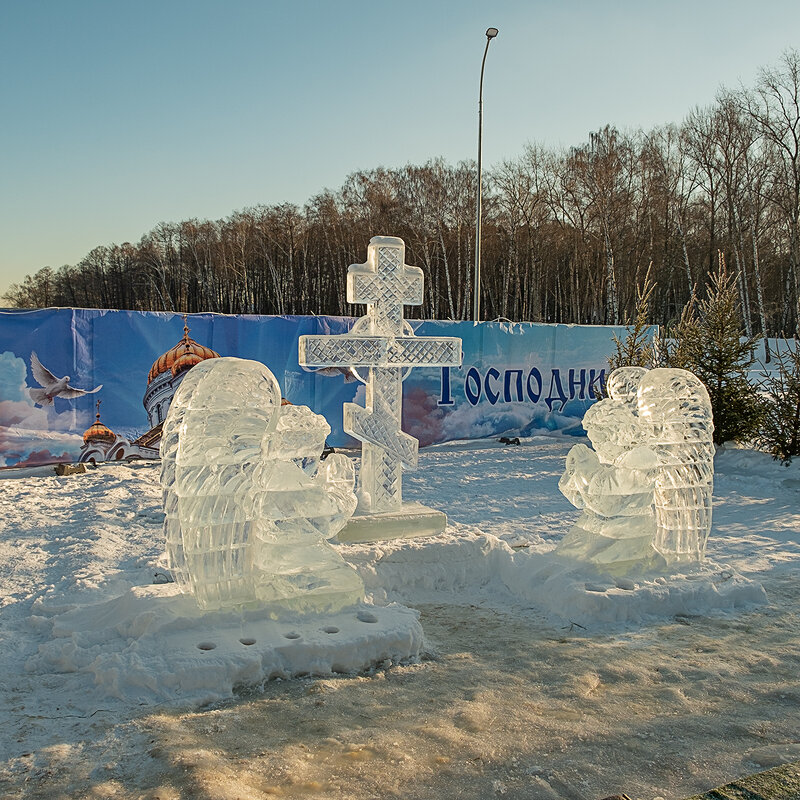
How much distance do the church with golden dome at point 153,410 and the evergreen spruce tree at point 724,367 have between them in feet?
22.7

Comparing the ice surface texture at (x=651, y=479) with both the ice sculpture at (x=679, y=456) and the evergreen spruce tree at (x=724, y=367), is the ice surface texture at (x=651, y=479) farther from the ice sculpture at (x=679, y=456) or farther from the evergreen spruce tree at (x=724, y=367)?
the evergreen spruce tree at (x=724, y=367)

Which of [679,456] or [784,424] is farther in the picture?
[784,424]

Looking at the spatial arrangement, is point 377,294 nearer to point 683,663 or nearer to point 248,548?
point 248,548

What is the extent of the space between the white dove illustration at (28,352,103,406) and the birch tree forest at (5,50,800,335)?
23723mm

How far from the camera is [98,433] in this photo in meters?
9.06

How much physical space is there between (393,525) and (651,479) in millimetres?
1920

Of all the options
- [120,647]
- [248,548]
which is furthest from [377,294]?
[120,647]

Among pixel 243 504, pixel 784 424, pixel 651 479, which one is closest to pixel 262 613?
pixel 243 504

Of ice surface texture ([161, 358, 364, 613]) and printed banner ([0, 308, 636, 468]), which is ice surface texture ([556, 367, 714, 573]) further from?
printed banner ([0, 308, 636, 468])

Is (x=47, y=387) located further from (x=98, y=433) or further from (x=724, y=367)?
(x=724, y=367)

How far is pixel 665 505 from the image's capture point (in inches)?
192

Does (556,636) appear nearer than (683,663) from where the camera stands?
No

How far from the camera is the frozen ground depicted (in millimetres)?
2572

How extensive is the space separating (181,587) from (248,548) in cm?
50
